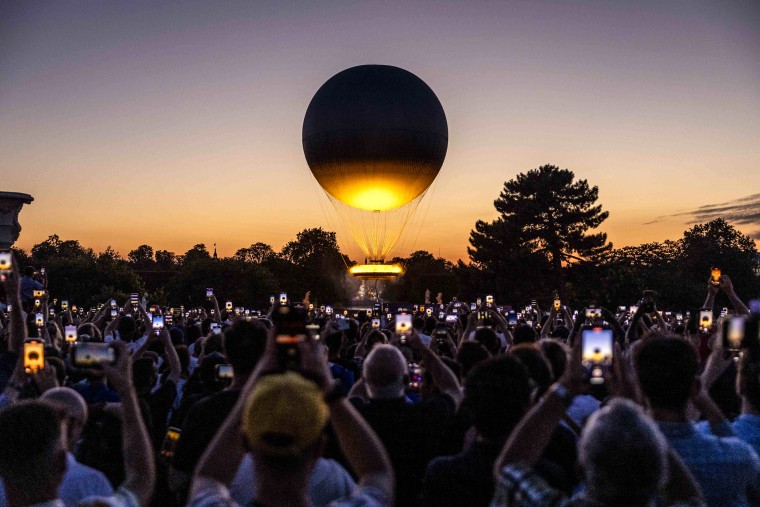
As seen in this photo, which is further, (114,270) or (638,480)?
(114,270)

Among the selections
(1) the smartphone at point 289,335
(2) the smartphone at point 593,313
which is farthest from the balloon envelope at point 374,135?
(1) the smartphone at point 289,335

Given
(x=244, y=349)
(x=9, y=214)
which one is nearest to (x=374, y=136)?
(x=9, y=214)

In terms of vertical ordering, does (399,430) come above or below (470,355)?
below

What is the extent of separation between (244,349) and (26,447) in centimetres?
190

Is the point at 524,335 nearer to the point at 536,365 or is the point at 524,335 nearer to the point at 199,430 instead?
the point at 536,365

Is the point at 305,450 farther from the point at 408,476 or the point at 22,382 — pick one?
the point at 22,382

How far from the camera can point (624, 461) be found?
103 inches

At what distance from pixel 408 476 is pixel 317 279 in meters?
105

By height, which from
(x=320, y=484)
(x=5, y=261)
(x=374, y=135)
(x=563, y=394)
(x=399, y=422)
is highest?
(x=374, y=135)

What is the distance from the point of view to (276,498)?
265 centimetres

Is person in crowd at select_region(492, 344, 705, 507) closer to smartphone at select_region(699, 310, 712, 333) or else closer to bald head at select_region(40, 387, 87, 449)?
bald head at select_region(40, 387, 87, 449)

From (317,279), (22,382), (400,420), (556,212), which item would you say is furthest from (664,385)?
(317,279)

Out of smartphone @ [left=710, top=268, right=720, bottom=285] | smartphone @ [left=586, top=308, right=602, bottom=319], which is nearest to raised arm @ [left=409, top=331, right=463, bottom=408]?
smartphone @ [left=710, top=268, right=720, bottom=285]

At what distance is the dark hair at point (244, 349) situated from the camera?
493 cm
